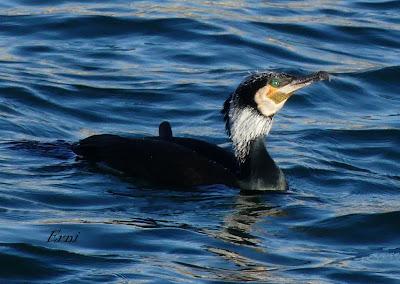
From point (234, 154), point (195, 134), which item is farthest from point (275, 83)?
point (195, 134)

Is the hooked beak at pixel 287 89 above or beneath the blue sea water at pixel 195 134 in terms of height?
above

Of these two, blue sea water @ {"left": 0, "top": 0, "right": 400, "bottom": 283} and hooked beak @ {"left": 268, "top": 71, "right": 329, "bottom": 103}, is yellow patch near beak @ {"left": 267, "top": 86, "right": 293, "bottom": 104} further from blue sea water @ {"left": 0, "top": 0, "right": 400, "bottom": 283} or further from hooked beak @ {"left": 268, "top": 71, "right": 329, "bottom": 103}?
blue sea water @ {"left": 0, "top": 0, "right": 400, "bottom": 283}

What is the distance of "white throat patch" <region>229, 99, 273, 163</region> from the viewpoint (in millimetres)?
→ 11508

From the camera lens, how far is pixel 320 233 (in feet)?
34.6

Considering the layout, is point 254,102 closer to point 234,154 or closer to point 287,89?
point 287,89

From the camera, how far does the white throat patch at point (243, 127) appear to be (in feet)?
37.8

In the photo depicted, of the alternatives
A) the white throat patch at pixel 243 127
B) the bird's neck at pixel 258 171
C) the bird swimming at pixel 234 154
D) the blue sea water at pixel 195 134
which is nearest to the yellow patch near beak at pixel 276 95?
the bird swimming at pixel 234 154

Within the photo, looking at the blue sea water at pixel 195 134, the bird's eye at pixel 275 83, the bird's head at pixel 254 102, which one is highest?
the bird's eye at pixel 275 83

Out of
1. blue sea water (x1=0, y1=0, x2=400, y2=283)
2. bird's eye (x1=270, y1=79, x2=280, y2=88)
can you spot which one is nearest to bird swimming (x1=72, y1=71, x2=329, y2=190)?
bird's eye (x1=270, y1=79, x2=280, y2=88)

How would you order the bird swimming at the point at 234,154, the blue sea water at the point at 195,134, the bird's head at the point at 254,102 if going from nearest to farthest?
1. the blue sea water at the point at 195,134
2. the bird swimming at the point at 234,154
3. the bird's head at the point at 254,102

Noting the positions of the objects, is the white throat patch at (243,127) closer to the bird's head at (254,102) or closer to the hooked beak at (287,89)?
the bird's head at (254,102)

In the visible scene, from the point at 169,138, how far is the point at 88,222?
5.94ft

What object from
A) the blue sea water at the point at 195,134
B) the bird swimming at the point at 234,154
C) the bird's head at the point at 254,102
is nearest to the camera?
the blue sea water at the point at 195,134

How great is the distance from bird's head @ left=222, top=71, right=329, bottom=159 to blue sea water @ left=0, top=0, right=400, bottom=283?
52 centimetres
